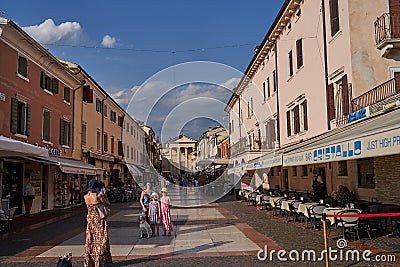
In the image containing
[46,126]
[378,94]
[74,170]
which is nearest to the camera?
[378,94]

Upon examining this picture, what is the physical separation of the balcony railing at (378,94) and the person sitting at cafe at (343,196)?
113 inches

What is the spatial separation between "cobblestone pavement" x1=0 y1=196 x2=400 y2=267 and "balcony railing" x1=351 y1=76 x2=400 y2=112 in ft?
15.2

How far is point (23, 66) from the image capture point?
60.8ft

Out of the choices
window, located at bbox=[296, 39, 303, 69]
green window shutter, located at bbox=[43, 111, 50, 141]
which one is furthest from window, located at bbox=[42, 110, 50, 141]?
window, located at bbox=[296, 39, 303, 69]

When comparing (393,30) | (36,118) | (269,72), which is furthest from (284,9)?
(36,118)

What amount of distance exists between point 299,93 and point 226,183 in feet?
51.7

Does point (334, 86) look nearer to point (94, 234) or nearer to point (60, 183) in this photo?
point (94, 234)

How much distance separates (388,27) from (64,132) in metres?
18.2

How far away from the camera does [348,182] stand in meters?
15.0

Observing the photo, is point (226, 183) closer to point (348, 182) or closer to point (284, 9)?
point (284, 9)

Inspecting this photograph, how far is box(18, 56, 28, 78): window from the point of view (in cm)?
1819

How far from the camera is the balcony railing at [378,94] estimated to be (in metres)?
12.9

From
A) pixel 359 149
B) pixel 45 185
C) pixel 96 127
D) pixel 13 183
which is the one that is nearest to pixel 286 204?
pixel 359 149

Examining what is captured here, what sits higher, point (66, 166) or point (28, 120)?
point (28, 120)
